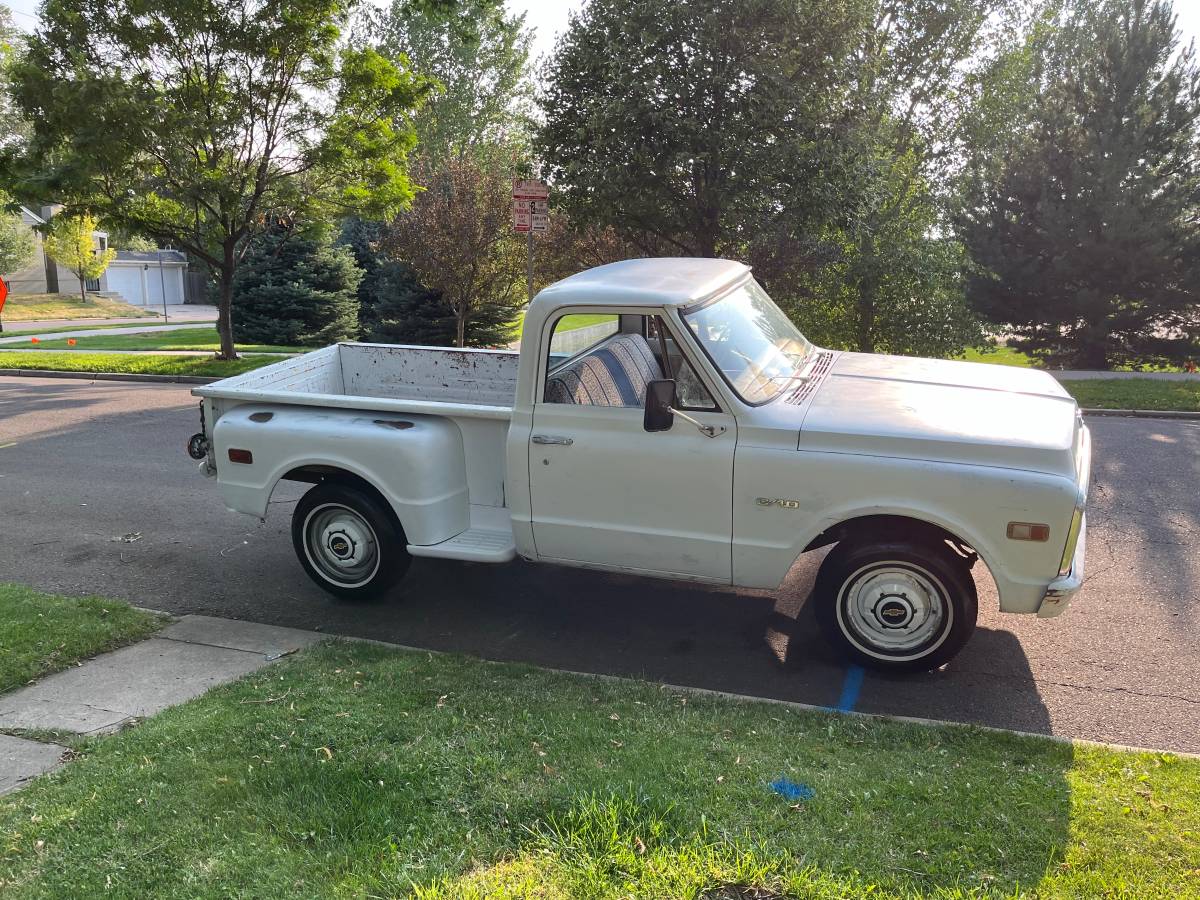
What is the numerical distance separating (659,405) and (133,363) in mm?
17538

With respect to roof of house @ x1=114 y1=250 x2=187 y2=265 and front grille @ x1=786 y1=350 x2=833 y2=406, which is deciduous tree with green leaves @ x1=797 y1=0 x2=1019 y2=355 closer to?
front grille @ x1=786 y1=350 x2=833 y2=406

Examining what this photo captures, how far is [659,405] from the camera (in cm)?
497

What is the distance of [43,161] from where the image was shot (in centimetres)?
1656

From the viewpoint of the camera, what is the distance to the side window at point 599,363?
216 inches

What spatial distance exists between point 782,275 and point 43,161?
13068 millimetres

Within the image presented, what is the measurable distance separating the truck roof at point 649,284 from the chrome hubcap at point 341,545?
1958 millimetres

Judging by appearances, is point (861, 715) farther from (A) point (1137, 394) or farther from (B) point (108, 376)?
(B) point (108, 376)

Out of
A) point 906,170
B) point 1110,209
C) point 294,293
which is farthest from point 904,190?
point 294,293

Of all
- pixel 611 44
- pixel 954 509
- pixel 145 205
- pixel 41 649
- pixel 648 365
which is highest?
pixel 611 44

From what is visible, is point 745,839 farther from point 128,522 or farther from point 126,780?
point 128,522

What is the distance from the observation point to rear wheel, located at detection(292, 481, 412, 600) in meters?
6.05

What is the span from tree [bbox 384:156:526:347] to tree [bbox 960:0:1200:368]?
1021 centimetres

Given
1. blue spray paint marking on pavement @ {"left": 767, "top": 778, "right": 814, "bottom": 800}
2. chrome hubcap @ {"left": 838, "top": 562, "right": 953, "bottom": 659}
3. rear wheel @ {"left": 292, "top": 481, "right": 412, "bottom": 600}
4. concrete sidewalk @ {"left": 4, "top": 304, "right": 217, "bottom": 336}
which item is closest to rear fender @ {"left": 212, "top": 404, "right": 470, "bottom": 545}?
rear wheel @ {"left": 292, "top": 481, "right": 412, "bottom": 600}

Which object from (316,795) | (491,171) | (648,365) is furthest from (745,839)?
(491,171)
